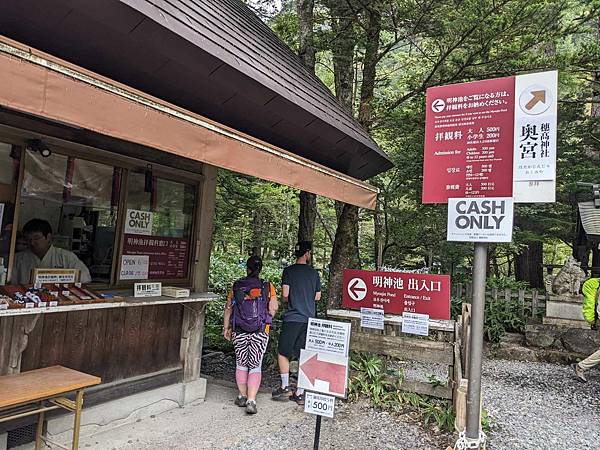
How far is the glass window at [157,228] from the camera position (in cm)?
465

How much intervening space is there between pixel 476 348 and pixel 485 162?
1612 mm

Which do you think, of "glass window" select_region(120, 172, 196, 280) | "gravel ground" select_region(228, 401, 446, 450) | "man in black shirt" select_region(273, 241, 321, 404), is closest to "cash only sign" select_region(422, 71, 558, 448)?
"gravel ground" select_region(228, 401, 446, 450)

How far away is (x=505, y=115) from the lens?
11.8ft

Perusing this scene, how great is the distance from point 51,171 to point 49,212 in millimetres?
607

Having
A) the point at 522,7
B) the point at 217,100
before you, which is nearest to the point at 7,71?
the point at 217,100

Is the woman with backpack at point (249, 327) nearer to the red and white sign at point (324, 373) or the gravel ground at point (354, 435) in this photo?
the gravel ground at point (354, 435)

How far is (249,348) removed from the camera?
5.06 metres

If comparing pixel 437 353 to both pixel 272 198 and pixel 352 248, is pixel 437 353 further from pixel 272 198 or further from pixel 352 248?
pixel 272 198

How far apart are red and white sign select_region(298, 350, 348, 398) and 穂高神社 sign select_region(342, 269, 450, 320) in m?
2.23

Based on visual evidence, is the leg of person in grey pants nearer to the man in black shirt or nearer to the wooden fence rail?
the wooden fence rail

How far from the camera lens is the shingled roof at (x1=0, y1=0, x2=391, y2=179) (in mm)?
2834

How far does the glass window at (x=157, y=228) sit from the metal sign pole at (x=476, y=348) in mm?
3450

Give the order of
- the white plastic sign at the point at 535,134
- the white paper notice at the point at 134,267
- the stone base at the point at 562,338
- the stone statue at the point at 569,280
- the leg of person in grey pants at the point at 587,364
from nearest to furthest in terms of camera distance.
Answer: the white plastic sign at the point at 535,134
the white paper notice at the point at 134,267
the leg of person in grey pants at the point at 587,364
the stone base at the point at 562,338
the stone statue at the point at 569,280

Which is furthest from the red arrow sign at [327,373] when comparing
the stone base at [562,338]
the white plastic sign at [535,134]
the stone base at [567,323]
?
the stone base at [567,323]
